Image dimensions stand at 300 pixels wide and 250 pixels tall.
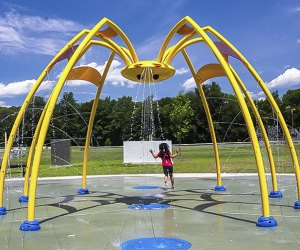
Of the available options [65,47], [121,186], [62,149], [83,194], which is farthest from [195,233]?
[62,149]

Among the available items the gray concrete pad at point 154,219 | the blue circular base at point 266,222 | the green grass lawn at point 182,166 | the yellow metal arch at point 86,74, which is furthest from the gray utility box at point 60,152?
the blue circular base at point 266,222

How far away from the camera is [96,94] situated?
11.7 meters

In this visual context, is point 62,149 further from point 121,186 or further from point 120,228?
point 120,228

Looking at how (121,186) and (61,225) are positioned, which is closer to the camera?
Answer: (61,225)

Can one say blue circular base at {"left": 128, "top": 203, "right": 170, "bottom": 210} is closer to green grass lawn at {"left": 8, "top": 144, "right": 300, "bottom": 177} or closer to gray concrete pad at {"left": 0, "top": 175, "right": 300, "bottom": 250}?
gray concrete pad at {"left": 0, "top": 175, "right": 300, "bottom": 250}

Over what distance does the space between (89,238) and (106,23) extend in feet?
17.0

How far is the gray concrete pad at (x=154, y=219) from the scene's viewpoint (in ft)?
20.4

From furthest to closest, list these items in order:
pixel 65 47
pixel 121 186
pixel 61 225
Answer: pixel 121 186 → pixel 65 47 → pixel 61 225

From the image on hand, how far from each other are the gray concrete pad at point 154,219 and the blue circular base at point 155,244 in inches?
5.8

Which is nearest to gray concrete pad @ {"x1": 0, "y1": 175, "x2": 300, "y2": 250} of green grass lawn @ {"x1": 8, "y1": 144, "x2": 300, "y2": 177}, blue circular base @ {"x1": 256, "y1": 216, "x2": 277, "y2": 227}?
blue circular base @ {"x1": 256, "y1": 216, "x2": 277, "y2": 227}

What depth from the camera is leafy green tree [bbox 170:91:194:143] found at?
5850cm

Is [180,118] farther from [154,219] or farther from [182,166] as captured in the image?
[154,219]

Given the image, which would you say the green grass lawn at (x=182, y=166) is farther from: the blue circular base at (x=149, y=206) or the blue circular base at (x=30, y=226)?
the blue circular base at (x=30, y=226)

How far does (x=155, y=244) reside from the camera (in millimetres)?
6062
